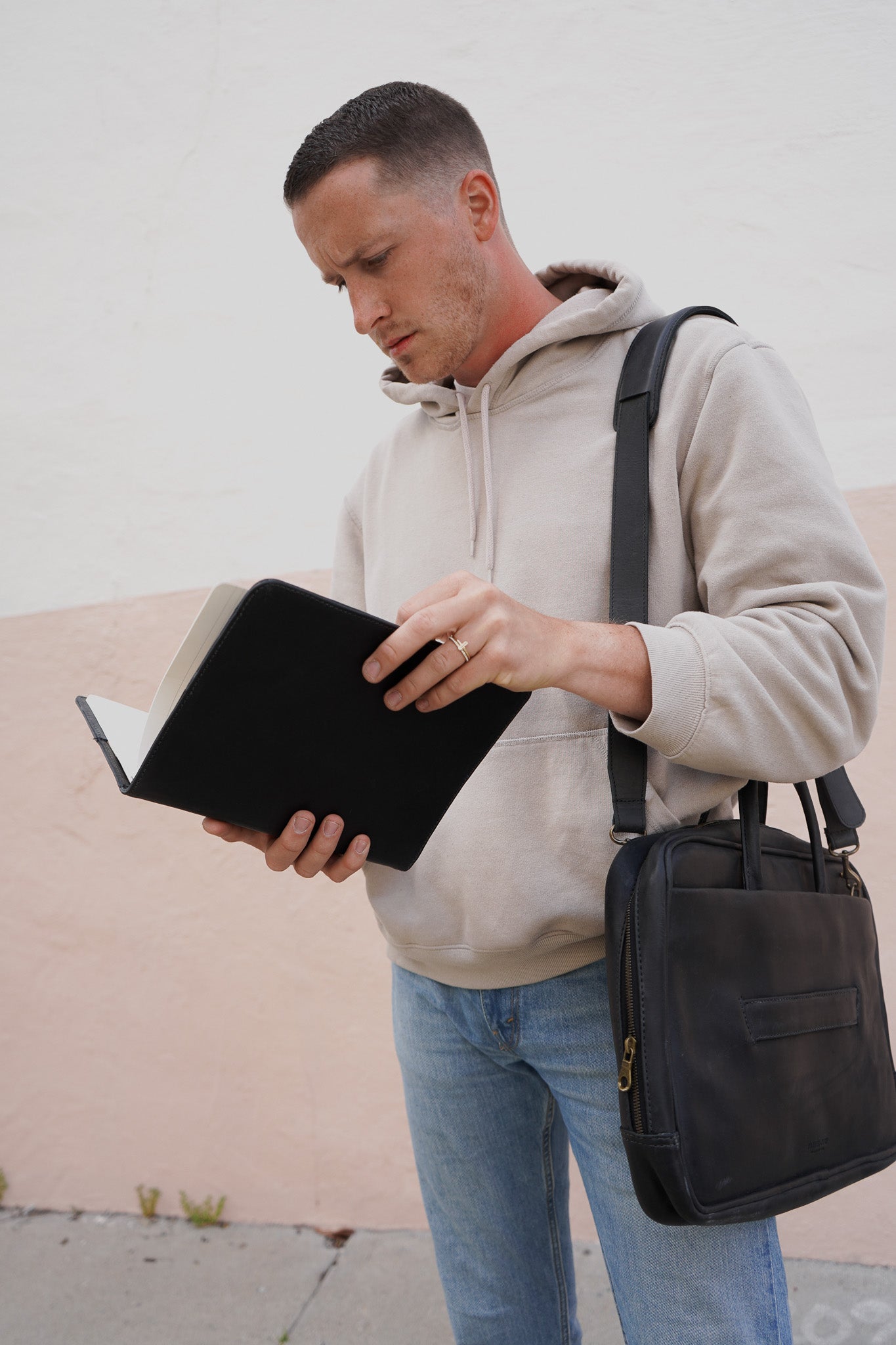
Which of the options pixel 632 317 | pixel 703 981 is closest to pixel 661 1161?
pixel 703 981

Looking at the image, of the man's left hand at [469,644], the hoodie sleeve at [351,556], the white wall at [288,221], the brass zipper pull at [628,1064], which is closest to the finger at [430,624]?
the man's left hand at [469,644]

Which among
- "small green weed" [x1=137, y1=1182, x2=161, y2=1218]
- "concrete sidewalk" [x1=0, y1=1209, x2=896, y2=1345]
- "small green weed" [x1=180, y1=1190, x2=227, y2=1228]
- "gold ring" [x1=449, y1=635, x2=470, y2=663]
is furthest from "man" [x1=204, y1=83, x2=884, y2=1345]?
→ "small green weed" [x1=137, y1=1182, x2=161, y2=1218]

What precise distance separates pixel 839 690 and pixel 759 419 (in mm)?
293

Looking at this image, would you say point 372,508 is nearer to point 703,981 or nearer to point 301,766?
point 301,766

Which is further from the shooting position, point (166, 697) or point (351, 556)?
point (351, 556)

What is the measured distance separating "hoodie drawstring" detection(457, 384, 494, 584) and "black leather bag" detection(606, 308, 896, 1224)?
18cm

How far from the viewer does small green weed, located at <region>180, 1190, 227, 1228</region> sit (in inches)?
99.3

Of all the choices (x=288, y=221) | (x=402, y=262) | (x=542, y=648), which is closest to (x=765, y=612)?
(x=542, y=648)

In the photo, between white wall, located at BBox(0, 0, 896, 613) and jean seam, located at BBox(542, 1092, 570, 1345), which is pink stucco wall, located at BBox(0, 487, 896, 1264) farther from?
jean seam, located at BBox(542, 1092, 570, 1345)

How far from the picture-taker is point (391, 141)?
1261 millimetres

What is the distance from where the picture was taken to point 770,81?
82.7 inches

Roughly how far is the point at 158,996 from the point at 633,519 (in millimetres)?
2028

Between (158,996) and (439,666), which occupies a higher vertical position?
(439,666)

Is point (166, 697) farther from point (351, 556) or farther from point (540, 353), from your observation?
point (540, 353)
